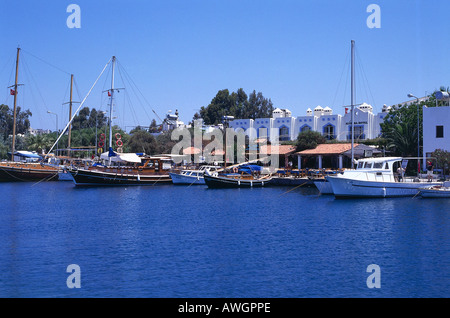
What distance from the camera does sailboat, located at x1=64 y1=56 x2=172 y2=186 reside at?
2277 inches

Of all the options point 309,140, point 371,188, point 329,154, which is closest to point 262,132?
point 309,140

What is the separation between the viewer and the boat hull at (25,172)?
67.2m

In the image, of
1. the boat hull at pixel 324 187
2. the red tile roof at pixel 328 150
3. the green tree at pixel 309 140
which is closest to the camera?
the boat hull at pixel 324 187

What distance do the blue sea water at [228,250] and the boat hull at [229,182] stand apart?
18.2m

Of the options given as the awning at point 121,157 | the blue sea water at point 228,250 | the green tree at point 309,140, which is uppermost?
the green tree at point 309,140

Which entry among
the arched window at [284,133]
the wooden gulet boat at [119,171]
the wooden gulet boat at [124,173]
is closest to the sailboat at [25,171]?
the wooden gulet boat at [119,171]

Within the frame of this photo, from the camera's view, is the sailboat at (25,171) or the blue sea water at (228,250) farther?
the sailboat at (25,171)

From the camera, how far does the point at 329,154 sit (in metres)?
62.5

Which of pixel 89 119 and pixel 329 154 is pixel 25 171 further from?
pixel 89 119

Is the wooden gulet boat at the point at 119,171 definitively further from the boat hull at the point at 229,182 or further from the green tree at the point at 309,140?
the green tree at the point at 309,140

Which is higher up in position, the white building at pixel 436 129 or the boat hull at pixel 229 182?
the white building at pixel 436 129

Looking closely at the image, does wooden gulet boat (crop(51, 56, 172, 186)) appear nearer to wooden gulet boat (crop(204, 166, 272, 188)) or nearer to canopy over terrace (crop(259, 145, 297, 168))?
wooden gulet boat (crop(204, 166, 272, 188))

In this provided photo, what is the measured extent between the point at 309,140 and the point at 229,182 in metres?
16.8

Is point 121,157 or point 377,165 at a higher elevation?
point 121,157
